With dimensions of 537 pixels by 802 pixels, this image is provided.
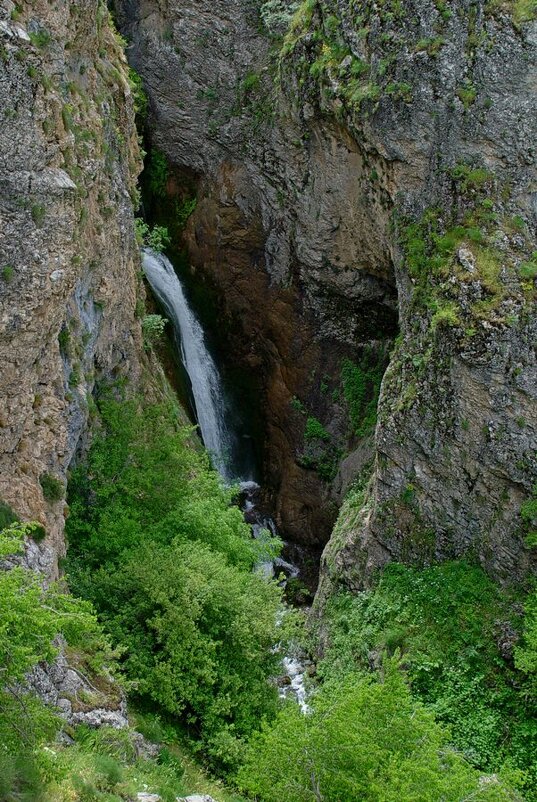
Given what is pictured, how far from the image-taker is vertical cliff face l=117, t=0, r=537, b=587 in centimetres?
1720

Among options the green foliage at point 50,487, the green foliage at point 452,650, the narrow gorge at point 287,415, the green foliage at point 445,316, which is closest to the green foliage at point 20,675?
the narrow gorge at point 287,415

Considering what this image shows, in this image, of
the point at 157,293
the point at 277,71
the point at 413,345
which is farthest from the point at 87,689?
the point at 277,71

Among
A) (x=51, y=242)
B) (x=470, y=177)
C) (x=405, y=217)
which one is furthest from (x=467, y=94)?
(x=51, y=242)

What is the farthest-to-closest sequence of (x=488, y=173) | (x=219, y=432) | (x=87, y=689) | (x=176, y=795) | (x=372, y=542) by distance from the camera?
1. (x=219, y=432)
2. (x=372, y=542)
3. (x=488, y=173)
4. (x=87, y=689)
5. (x=176, y=795)

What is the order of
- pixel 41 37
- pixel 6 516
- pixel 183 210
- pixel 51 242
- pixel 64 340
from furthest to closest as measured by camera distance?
pixel 183 210 < pixel 64 340 < pixel 41 37 < pixel 51 242 < pixel 6 516

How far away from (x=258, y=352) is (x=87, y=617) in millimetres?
20883

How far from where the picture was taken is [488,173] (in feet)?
58.2

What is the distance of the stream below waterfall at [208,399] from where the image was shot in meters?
26.2

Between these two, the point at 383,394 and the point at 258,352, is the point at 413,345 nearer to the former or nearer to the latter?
the point at 383,394

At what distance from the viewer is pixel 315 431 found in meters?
27.3

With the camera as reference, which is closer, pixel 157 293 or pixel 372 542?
pixel 372 542

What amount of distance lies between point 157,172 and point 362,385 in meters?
11.6

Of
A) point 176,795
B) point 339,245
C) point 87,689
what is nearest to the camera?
point 176,795

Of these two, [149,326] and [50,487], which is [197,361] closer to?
[149,326]
